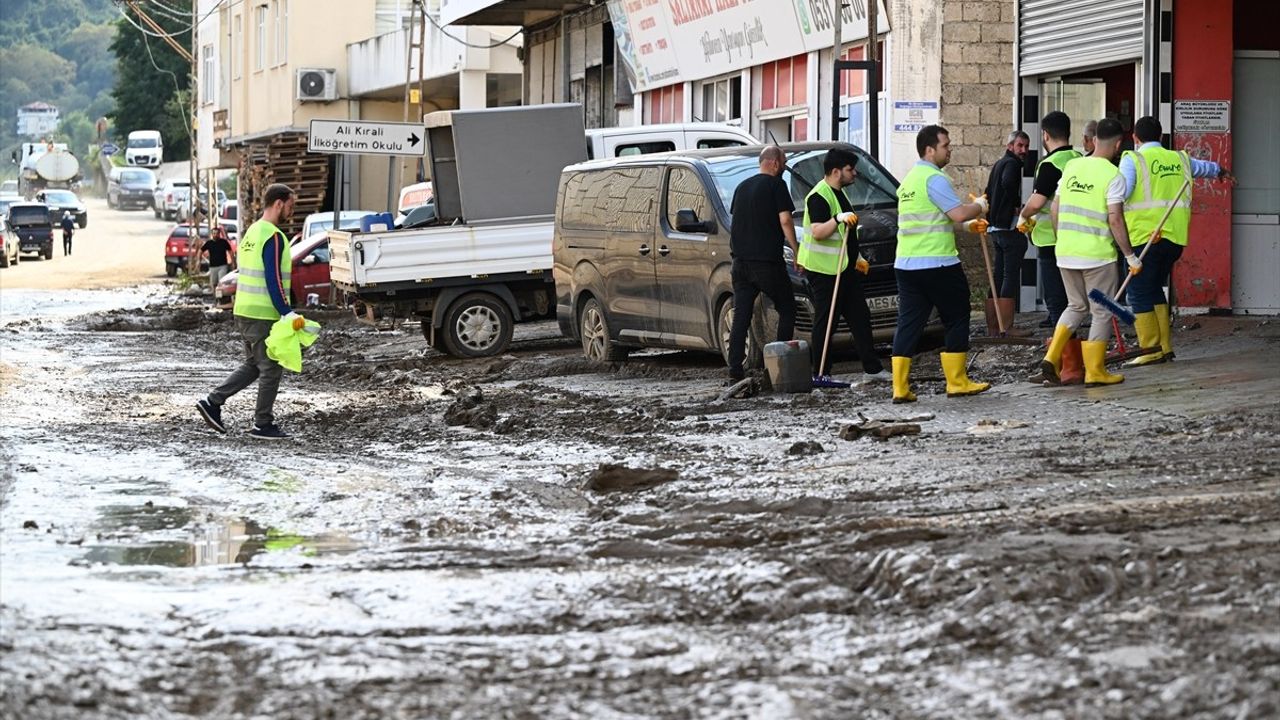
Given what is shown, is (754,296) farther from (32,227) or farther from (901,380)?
(32,227)

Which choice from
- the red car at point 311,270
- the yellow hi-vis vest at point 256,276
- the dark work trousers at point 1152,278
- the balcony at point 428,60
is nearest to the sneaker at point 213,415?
the yellow hi-vis vest at point 256,276

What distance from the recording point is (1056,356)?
12664 mm

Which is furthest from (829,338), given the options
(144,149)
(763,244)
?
(144,149)

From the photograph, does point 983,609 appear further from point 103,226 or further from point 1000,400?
point 103,226

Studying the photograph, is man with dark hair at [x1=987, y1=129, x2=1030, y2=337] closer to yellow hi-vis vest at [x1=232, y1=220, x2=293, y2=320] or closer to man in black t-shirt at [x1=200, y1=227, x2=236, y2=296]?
yellow hi-vis vest at [x1=232, y1=220, x2=293, y2=320]

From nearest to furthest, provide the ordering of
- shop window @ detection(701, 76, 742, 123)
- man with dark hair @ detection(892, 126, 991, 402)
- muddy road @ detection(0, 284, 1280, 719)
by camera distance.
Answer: muddy road @ detection(0, 284, 1280, 719)
man with dark hair @ detection(892, 126, 991, 402)
shop window @ detection(701, 76, 742, 123)

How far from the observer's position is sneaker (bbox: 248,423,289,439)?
1292 cm

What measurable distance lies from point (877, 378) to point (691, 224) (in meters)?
2.05

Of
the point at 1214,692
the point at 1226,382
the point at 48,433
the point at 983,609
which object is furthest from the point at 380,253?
the point at 1214,692

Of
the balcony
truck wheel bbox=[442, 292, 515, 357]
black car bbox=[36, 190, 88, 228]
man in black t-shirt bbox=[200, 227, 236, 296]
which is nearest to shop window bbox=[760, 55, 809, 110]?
truck wheel bbox=[442, 292, 515, 357]

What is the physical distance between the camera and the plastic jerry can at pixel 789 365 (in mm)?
13266

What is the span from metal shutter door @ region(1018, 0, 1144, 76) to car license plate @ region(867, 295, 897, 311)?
3.92m

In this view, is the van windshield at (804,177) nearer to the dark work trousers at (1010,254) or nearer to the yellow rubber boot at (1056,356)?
the dark work trousers at (1010,254)

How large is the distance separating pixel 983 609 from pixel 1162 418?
4.94 meters
